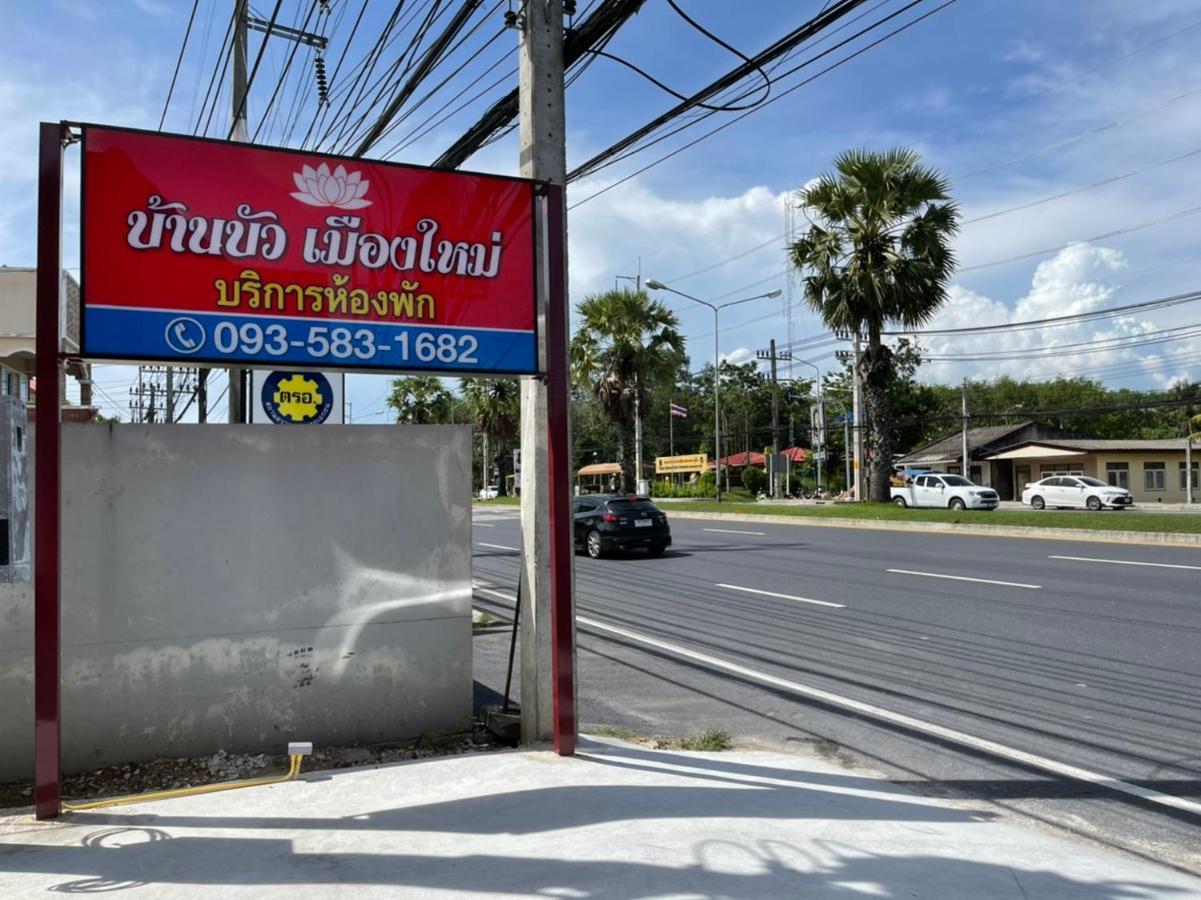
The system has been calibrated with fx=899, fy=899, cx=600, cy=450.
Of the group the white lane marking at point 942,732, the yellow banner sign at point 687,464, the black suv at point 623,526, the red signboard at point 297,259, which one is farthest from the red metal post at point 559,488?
the yellow banner sign at point 687,464

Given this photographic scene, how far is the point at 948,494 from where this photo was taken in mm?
34750

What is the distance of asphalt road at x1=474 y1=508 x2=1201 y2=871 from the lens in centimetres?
541

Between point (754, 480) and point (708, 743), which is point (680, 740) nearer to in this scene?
point (708, 743)

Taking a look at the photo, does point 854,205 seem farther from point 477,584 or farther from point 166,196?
point 166,196

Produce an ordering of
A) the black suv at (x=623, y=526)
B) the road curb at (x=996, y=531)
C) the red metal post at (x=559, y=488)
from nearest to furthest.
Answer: the red metal post at (x=559, y=488) < the black suv at (x=623, y=526) < the road curb at (x=996, y=531)

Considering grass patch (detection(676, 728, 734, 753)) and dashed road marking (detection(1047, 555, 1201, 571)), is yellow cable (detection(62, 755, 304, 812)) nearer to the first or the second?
grass patch (detection(676, 728, 734, 753))

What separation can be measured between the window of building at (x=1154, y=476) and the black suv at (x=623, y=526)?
4336cm

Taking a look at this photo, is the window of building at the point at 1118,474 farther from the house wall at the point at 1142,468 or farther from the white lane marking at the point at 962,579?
the white lane marking at the point at 962,579

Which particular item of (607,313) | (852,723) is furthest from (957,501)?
(852,723)

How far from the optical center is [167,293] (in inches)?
204

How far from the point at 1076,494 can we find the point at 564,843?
38.5 meters

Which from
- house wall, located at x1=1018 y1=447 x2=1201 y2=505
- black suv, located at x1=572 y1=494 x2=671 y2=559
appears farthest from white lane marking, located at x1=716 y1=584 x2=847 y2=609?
house wall, located at x1=1018 y1=447 x2=1201 y2=505

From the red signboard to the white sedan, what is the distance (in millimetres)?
36435

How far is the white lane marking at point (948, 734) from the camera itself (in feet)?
16.7
